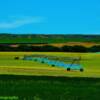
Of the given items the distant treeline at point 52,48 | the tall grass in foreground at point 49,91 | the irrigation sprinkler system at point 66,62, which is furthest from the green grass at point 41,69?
the tall grass in foreground at point 49,91

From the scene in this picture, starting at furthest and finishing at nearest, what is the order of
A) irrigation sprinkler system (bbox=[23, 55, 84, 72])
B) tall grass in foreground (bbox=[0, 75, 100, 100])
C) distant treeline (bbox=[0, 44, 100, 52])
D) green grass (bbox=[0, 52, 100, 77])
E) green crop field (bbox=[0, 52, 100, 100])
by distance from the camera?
distant treeline (bbox=[0, 44, 100, 52]) < irrigation sprinkler system (bbox=[23, 55, 84, 72]) < green grass (bbox=[0, 52, 100, 77]) < green crop field (bbox=[0, 52, 100, 100]) < tall grass in foreground (bbox=[0, 75, 100, 100])

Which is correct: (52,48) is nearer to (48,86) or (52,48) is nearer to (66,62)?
(66,62)

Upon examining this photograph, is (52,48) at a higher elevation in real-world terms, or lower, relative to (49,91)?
higher

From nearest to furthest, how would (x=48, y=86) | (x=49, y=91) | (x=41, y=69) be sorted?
(x=49, y=91), (x=48, y=86), (x=41, y=69)

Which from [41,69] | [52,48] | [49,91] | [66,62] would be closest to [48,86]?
[49,91]

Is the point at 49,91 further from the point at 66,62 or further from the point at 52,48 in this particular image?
the point at 52,48

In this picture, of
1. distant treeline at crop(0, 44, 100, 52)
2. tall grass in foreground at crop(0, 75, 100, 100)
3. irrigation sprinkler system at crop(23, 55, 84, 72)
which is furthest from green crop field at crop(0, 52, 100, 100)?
distant treeline at crop(0, 44, 100, 52)

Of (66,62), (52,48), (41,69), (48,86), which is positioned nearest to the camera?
(48,86)

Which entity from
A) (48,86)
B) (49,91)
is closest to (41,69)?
(48,86)

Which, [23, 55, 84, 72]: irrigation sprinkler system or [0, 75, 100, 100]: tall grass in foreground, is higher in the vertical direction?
[23, 55, 84, 72]: irrigation sprinkler system

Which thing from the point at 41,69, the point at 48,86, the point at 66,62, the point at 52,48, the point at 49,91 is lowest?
the point at 49,91

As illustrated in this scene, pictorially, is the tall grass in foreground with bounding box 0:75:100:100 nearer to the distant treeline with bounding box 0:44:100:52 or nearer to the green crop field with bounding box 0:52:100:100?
the green crop field with bounding box 0:52:100:100

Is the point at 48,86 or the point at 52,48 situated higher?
the point at 52,48

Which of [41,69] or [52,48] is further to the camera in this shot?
[52,48]
